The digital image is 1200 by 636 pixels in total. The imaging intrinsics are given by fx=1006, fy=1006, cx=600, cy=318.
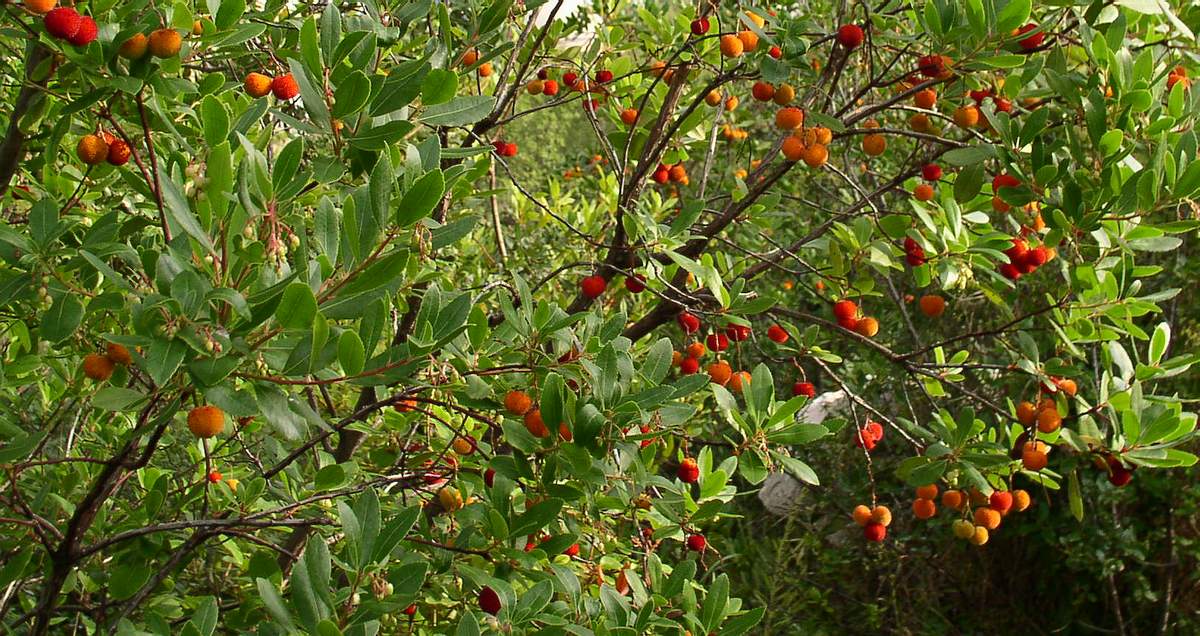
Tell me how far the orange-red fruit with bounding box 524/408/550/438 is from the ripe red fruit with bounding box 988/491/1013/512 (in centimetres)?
121

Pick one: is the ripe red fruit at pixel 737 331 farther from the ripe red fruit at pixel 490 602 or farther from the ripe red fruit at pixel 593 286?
the ripe red fruit at pixel 490 602

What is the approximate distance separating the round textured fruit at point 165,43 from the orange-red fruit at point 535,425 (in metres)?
0.66

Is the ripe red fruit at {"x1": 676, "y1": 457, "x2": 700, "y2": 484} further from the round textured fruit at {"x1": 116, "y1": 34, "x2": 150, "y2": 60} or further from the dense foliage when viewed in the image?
the round textured fruit at {"x1": 116, "y1": 34, "x2": 150, "y2": 60}

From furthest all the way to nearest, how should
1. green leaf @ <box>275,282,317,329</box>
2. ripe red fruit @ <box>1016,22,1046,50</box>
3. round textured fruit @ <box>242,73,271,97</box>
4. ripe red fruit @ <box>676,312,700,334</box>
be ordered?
ripe red fruit @ <box>676,312,700,334</box> < ripe red fruit @ <box>1016,22,1046,50</box> < round textured fruit @ <box>242,73,271,97</box> < green leaf @ <box>275,282,317,329</box>

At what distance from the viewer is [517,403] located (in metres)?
1.44

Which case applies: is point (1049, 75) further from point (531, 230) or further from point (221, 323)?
point (531, 230)

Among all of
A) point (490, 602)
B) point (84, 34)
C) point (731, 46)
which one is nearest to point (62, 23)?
point (84, 34)

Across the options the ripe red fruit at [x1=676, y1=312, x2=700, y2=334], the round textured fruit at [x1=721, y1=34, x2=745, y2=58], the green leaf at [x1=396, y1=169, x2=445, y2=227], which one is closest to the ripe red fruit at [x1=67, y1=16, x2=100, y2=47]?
the green leaf at [x1=396, y1=169, x2=445, y2=227]

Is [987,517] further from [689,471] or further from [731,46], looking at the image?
[731,46]

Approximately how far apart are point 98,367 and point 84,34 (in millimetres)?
396

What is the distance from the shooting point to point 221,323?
41.1 inches

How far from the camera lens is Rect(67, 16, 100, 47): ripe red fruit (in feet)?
3.75

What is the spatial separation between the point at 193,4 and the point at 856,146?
326 cm

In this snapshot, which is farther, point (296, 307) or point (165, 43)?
point (165, 43)
